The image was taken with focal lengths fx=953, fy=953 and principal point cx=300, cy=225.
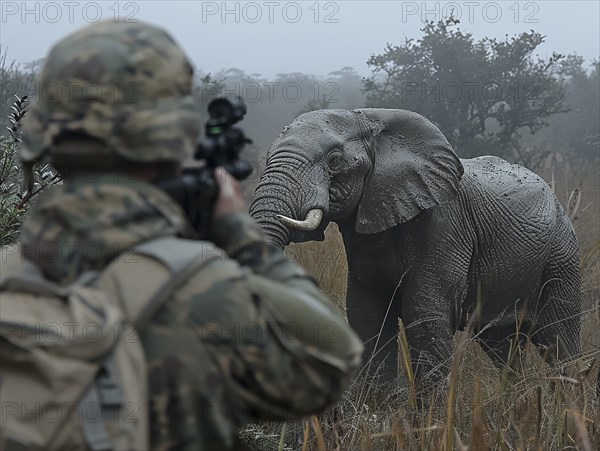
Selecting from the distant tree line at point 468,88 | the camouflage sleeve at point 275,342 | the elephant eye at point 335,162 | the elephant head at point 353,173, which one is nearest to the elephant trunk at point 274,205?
the elephant head at point 353,173

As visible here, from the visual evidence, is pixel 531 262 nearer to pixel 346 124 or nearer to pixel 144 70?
pixel 346 124

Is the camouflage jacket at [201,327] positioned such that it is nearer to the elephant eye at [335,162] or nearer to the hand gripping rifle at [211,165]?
the hand gripping rifle at [211,165]

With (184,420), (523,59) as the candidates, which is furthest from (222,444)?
(523,59)

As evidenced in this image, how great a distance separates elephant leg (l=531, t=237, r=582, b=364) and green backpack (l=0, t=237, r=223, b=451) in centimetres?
385

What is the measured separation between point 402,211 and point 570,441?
59.6 inches

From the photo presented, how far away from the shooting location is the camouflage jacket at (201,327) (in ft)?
4.29

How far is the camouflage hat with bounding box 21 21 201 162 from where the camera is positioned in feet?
4.33

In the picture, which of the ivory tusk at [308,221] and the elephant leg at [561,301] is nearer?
the ivory tusk at [308,221]

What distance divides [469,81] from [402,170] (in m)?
9.25

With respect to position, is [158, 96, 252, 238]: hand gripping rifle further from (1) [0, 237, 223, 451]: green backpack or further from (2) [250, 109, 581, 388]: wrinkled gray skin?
(2) [250, 109, 581, 388]: wrinkled gray skin

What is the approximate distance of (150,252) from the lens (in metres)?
1.28

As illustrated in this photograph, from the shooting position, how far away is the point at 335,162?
13.1 ft

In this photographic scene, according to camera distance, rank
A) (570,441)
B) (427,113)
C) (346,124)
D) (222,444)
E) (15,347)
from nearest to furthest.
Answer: (15,347), (222,444), (570,441), (346,124), (427,113)

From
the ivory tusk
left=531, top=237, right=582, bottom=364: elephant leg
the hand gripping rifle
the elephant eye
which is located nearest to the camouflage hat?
the hand gripping rifle
